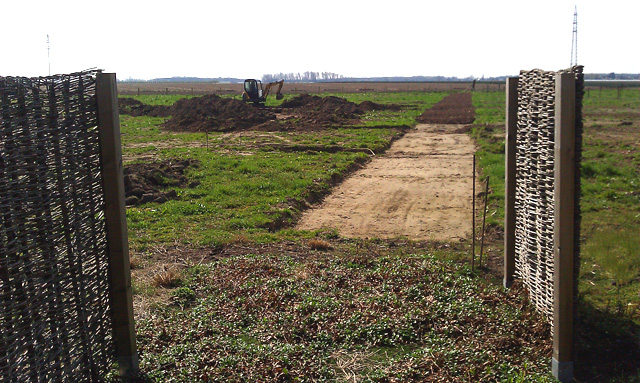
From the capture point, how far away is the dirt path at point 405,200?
10.7 meters

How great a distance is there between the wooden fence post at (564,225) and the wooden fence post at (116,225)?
371 centimetres

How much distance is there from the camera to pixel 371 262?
8.18 meters

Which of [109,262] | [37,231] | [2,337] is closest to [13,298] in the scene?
[2,337]

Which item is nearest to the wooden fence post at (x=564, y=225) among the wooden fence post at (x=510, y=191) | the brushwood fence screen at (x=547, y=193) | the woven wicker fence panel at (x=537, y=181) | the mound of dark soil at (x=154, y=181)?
the brushwood fence screen at (x=547, y=193)

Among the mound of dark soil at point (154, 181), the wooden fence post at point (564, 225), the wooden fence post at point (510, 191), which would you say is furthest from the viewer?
the mound of dark soil at point (154, 181)

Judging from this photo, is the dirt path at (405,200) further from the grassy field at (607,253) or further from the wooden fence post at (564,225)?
the wooden fence post at (564,225)

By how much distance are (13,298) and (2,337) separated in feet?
0.80

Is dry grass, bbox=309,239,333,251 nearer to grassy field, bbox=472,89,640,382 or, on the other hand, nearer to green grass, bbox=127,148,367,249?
green grass, bbox=127,148,367,249

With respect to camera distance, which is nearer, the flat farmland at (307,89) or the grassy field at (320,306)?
the grassy field at (320,306)

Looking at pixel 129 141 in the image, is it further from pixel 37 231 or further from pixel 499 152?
pixel 37 231

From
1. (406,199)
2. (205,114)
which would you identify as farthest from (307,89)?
(406,199)

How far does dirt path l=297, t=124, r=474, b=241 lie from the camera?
35.1 feet

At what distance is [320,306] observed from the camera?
637 centimetres

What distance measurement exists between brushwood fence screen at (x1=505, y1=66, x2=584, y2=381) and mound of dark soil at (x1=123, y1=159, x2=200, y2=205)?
8.27 m
